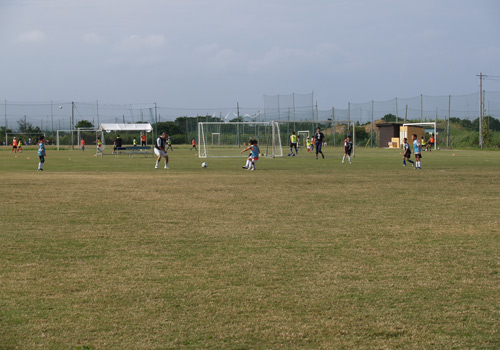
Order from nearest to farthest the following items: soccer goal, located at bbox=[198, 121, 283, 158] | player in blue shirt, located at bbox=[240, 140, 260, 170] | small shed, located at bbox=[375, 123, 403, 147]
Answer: player in blue shirt, located at bbox=[240, 140, 260, 170], soccer goal, located at bbox=[198, 121, 283, 158], small shed, located at bbox=[375, 123, 403, 147]

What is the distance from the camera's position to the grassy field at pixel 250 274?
4.59 m

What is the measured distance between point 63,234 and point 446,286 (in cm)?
570

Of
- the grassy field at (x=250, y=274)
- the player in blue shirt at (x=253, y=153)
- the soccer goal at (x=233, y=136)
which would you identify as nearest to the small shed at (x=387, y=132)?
the soccer goal at (x=233, y=136)

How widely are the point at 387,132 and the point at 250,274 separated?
62.5 m

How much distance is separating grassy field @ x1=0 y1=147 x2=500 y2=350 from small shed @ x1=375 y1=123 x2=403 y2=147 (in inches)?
2130

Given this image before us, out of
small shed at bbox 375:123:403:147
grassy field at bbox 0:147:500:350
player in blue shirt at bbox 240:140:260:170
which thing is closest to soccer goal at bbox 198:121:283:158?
small shed at bbox 375:123:403:147

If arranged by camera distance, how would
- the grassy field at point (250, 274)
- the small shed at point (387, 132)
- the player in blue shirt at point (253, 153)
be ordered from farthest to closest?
the small shed at point (387, 132)
the player in blue shirt at point (253, 153)
the grassy field at point (250, 274)

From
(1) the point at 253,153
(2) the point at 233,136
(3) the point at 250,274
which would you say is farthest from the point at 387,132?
(3) the point at 250,274

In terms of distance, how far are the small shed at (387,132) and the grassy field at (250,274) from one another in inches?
2130

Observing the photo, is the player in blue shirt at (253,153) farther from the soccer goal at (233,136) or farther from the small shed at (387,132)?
the small shed at (387,132)

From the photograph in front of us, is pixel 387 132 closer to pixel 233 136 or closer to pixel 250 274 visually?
pixel 233 136

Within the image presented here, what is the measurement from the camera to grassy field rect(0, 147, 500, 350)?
4.59 metres

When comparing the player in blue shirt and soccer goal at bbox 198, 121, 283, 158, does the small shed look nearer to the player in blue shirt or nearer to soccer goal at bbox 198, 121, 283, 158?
soccer goal at bbox 198, 121, 283, 158

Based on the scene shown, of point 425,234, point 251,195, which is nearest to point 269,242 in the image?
point 425,234
